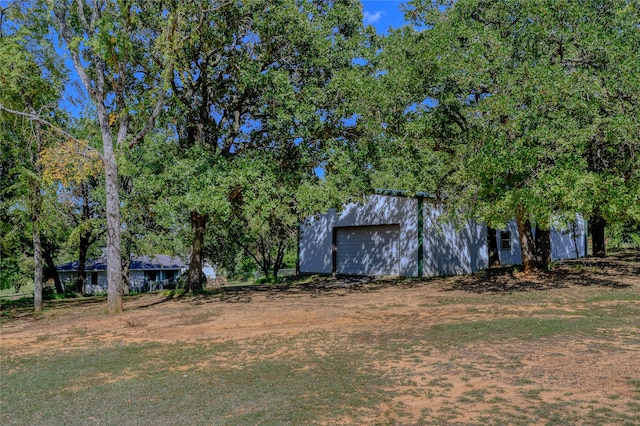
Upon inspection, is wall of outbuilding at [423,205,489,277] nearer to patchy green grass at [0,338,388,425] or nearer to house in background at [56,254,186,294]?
patchy green grass at [0,338,388,425]

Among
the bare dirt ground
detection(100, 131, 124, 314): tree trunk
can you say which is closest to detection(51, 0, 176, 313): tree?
detection(100, 131, 124, 314): tree trunk

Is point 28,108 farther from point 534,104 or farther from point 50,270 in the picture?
point 50,270

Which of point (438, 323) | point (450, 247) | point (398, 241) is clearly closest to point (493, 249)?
point (450, 247)

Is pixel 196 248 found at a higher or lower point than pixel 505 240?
higher

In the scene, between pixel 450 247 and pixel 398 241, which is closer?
pixel 450 247

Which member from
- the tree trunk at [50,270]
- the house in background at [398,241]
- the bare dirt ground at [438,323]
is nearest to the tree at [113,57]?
the bare dirt ground at [438,323]

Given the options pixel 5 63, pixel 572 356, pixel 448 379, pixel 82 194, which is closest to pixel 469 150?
pixel 572 356

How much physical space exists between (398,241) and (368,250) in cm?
192

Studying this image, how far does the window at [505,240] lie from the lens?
24844mm

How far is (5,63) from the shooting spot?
14.3 m

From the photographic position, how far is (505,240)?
2497 centimetres

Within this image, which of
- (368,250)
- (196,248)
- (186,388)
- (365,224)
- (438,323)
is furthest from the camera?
(368,250)

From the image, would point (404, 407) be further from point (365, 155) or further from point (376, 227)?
point (376, 227)

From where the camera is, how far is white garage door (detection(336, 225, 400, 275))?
903 inches
